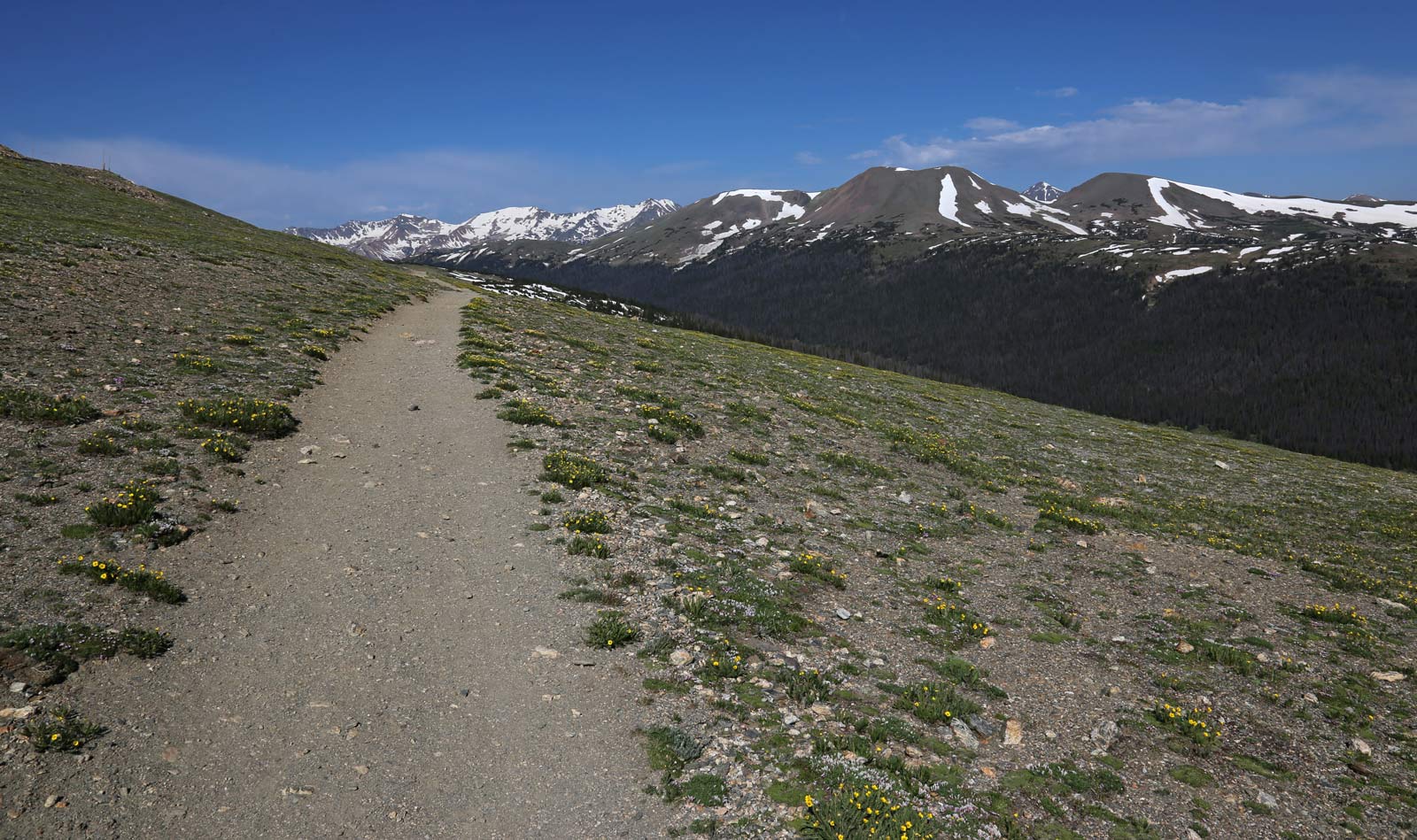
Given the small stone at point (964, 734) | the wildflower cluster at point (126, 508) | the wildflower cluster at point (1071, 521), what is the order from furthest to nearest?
the wildflower cluster at point (1071, 521)
the wildflower cluster at point (126, 508)
the small stone at point (964, 734)

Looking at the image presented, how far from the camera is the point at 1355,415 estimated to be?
571 ft

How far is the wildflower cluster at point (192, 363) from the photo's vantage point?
67.3 feet

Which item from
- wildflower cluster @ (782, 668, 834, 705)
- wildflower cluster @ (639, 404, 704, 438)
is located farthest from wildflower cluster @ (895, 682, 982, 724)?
wildflower cluster @ (639, 404, 704, 438)

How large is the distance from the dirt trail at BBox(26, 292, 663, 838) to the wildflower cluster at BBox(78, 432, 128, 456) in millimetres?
2935

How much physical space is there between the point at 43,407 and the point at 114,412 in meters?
1.29

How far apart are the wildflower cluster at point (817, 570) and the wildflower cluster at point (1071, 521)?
33.4 ft

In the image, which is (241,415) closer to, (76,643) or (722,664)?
(76,643)

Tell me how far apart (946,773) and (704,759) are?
3.61m

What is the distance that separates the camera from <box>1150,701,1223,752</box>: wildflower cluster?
10.1 meters

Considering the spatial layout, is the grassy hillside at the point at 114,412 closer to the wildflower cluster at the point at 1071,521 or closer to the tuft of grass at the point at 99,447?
the tuft of grass at the point at 99,447

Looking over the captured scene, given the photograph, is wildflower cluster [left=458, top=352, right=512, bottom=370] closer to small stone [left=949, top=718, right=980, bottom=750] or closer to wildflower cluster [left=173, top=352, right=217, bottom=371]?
wildflower cluster [left=173, top=352, right=217, bottom=371]

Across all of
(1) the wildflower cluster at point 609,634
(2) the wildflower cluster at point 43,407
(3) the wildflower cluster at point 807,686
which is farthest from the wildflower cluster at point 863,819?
(2) the wildflower cluster at point 43,407

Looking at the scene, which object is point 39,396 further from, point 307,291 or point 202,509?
point 307,291

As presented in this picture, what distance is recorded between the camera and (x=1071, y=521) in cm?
2089
